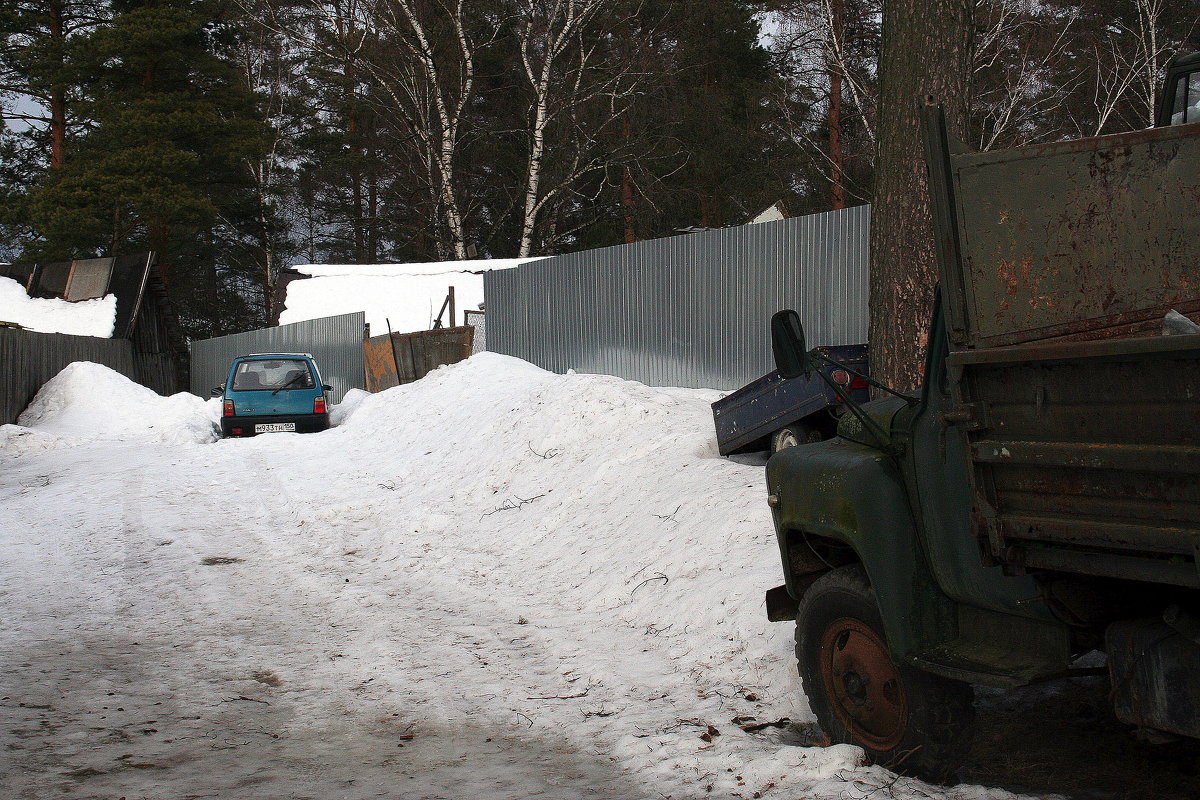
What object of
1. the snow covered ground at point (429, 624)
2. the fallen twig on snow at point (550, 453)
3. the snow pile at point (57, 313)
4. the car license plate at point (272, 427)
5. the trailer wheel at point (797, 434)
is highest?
the snow pile at point (57, 313)

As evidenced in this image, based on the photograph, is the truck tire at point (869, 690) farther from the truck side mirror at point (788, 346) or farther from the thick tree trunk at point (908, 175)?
the thick tree trunk at point (908, 175)

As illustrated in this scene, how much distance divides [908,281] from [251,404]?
13.7 meters

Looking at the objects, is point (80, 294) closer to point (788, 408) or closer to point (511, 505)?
point (511, 505)

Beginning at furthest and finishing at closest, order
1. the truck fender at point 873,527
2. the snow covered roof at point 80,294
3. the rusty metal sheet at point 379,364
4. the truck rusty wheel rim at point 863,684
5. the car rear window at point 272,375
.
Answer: the snow covered roof at point 80,294 < the rusty metal sheet at point 379,364 < the car rear window at point 272,375 < the truck rusty wheel rim at point 863,684 < the truck fender at point 873,527

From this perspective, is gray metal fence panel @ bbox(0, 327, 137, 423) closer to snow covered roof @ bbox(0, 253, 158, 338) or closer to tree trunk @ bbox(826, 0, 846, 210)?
snow covered roof @ bbox(0, 253, 158, 338)

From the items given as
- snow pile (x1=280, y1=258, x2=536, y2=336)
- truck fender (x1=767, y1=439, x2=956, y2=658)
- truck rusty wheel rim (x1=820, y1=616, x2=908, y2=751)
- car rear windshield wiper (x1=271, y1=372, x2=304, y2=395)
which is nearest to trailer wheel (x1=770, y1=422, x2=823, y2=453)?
truck fender (x1=767, y1=439, x2=956, y2=658)

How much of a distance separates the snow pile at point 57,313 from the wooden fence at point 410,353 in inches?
367

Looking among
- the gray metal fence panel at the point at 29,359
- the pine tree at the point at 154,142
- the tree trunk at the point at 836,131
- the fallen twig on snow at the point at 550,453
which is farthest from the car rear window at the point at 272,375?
the pine tree at the point at 154,142

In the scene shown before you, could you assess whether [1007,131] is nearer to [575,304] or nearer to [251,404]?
[575,304]

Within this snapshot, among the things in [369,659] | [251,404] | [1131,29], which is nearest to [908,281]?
[369,659]

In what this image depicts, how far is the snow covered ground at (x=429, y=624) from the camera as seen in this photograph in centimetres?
436

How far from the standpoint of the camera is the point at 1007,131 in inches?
963

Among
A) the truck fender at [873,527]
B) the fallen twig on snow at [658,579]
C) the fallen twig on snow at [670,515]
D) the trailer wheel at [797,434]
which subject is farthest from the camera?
the trailer wheel at [797,434]

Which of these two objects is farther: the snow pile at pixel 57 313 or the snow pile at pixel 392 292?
the snow pile at pixel 392 292
